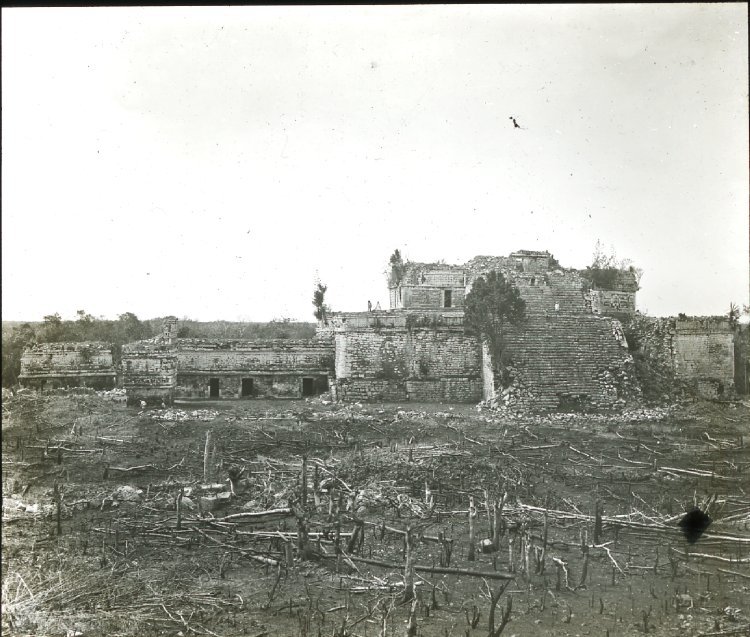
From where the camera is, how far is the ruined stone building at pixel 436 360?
1656 cm

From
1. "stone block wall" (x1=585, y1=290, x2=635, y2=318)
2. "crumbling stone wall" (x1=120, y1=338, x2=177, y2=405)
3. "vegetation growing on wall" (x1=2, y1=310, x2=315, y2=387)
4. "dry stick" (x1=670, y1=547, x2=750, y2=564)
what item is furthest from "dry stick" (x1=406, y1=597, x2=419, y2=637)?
"stone block wall" (x1=585, y1=290, x2=635, y2=318)

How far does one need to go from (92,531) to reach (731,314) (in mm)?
18551

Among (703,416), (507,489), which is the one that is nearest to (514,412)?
(703,416)

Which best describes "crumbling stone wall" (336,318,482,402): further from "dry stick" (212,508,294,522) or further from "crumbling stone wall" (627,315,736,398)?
"dry stick" (212,508,294,522)

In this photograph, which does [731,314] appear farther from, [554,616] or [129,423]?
[129,423]

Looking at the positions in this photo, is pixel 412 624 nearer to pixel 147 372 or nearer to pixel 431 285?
pixel 147 372

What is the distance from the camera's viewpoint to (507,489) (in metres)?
8.89

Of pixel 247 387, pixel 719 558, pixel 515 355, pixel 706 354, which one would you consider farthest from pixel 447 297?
pixel 719 558

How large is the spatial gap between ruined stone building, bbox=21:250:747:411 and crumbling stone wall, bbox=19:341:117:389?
32 mm

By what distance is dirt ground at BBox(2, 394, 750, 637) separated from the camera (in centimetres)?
573

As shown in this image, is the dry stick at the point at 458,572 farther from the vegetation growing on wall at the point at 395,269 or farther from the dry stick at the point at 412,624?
the vegetation growing on wall at the point at 395,269

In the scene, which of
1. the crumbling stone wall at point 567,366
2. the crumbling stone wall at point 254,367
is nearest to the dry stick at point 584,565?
the crumbling stone wall at point 567,366

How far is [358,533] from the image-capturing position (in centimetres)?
724

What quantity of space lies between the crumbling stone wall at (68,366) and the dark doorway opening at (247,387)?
4.33m
